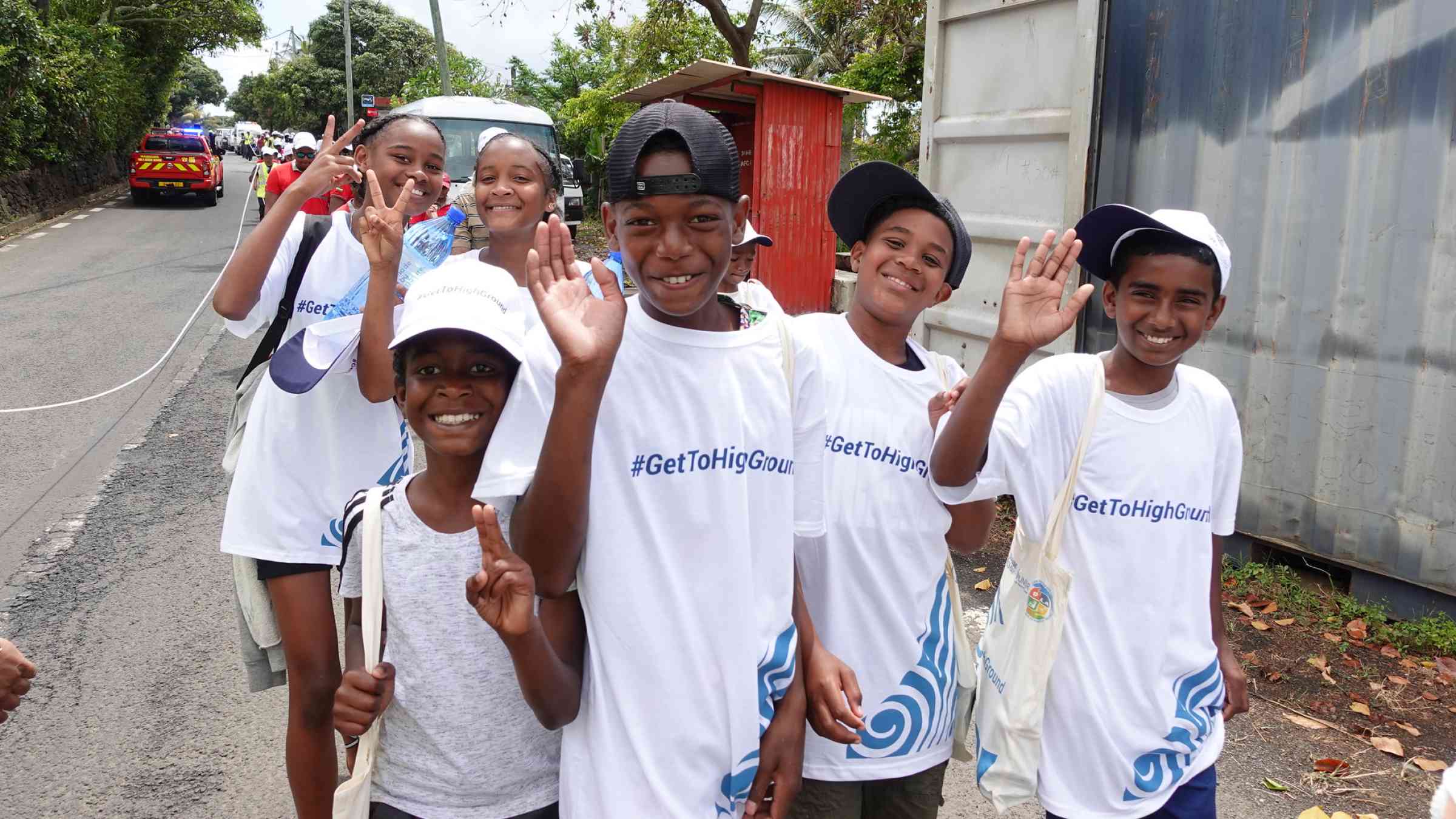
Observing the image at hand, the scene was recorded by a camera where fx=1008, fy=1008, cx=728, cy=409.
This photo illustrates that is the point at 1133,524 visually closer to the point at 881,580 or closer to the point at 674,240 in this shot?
the point at 881,580

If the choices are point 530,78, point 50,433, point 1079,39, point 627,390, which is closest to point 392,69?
point 530,78

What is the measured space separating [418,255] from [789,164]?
306 inches

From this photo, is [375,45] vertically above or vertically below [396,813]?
above

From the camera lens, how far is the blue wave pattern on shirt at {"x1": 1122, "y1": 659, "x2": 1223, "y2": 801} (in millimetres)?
2104

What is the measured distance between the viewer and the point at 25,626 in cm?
426

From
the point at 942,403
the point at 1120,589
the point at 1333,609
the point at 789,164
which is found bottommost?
the point at 1333,609

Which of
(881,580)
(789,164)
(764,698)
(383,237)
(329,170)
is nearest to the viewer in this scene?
(764,698)

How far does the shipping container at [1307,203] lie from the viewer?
3.97m

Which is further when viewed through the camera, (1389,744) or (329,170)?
(1389,744)

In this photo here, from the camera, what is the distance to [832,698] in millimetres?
1846

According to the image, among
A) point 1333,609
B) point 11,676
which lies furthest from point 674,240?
point 1333,609

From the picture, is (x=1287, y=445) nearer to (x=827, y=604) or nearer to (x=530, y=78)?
(x=827, y=604)

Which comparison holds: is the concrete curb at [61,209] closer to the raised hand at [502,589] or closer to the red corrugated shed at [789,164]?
the red corrugated shed at [789,164]

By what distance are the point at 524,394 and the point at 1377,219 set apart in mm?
3887
